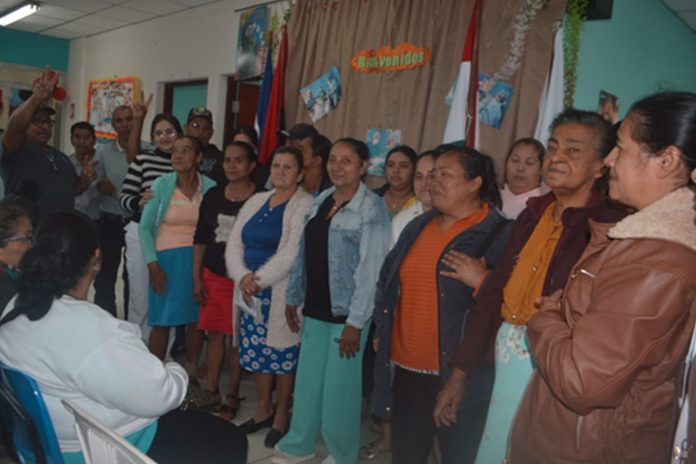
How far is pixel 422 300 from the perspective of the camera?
1865 mm

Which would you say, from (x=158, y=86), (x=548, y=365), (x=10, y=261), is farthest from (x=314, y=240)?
(x=158, y=86)

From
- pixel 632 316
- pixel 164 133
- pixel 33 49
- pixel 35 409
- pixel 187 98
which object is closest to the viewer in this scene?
pixel 632 316

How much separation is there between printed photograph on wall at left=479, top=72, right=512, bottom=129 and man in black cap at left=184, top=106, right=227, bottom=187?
1694mm

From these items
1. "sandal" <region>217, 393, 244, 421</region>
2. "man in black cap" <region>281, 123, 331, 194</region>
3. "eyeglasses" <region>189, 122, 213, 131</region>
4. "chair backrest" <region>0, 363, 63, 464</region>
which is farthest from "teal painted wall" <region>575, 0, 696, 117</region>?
"chair backrest" <region>0, 363, 63, 464</region>

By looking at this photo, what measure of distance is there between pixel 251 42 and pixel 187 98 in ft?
5.08

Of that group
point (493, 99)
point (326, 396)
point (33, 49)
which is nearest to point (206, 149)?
point (493, 99)

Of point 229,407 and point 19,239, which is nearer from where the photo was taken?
point 19,239

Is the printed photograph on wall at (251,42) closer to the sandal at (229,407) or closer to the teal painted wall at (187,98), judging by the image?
the teal painted wall at (187,98)

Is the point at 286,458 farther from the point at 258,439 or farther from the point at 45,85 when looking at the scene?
the point at 45,85

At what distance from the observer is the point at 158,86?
6.85m

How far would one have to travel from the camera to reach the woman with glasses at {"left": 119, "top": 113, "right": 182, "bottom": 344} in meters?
3.18

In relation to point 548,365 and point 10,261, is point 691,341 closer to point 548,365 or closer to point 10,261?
point 548,365

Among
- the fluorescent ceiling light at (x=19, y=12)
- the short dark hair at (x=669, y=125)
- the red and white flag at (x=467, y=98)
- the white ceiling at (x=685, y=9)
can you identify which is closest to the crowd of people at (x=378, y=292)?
the short dark hair at (x=669, y=125)

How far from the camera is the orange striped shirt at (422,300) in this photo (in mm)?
1844
